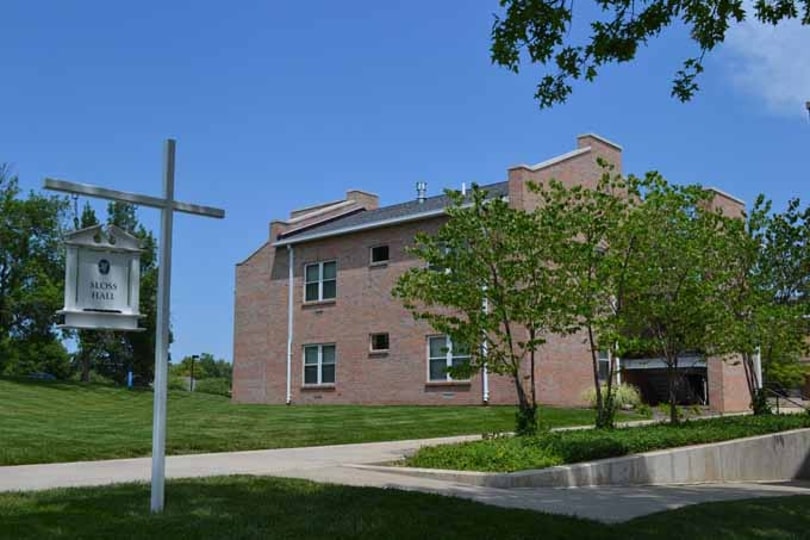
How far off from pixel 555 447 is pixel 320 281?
Answer: 67.2 ft

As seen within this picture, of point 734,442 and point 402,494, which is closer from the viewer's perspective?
point 402,494

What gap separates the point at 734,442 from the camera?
1716 centimetres

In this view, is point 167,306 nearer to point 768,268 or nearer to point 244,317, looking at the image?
point 768,268

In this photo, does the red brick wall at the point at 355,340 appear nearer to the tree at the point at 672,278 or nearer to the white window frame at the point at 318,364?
the white window frame at the point at 318,364

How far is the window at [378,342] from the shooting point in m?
30.5

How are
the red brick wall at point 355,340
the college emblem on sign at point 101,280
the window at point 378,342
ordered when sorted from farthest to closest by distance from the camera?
the window at point 378,342 < the red brick wall at point 355,340 < the college emblem on sign at point 101,280

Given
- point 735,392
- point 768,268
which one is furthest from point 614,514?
point 735,392

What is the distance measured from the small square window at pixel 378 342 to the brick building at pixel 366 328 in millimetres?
47

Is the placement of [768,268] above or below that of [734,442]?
above

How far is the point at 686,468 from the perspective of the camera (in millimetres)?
15398

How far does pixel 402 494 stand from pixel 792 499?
5704 millimetres

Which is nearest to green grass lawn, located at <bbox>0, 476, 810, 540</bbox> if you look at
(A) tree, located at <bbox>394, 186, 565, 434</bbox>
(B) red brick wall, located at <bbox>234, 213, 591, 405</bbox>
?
(A) tree, located at <bbox>394, 186, 565, 434</bbox>

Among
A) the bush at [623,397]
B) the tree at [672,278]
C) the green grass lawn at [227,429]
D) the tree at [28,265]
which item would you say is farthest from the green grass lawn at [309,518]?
the tree at [28,265]

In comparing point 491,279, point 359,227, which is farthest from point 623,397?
point 491,279
